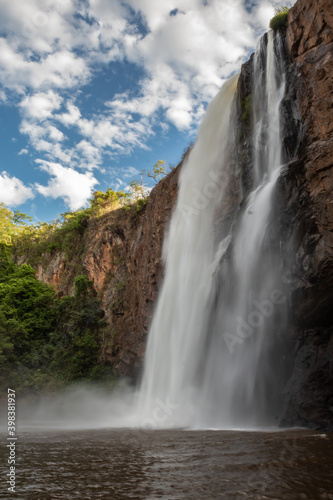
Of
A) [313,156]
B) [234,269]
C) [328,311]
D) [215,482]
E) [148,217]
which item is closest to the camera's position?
[215,482]

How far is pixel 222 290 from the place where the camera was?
39.6 feet

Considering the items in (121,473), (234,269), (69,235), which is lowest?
(121,473)

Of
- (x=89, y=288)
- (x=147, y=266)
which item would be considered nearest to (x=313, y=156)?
(x=147, y=266)

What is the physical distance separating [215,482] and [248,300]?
24.6 feet

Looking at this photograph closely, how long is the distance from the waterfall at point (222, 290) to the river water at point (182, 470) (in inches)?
153

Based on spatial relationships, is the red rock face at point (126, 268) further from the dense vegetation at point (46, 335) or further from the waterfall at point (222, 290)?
the waterfall at point (222, 290)

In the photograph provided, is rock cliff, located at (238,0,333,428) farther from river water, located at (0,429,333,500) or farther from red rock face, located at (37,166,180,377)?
red rock face, located at (37,166,180,377)

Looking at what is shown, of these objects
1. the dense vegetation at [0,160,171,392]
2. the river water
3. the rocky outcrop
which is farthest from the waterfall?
the dense vegetation at [0,160,171,392]

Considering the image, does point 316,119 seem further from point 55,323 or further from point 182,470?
point 55,323

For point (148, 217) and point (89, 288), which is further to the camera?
point (89, 288)

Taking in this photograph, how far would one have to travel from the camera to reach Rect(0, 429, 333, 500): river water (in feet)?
11.3

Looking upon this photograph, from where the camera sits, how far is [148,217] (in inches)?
917

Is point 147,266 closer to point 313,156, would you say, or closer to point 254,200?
point 254,200

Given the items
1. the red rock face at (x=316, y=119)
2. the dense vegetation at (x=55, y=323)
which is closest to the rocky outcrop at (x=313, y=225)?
the red rock face at (x=316, y=119)
